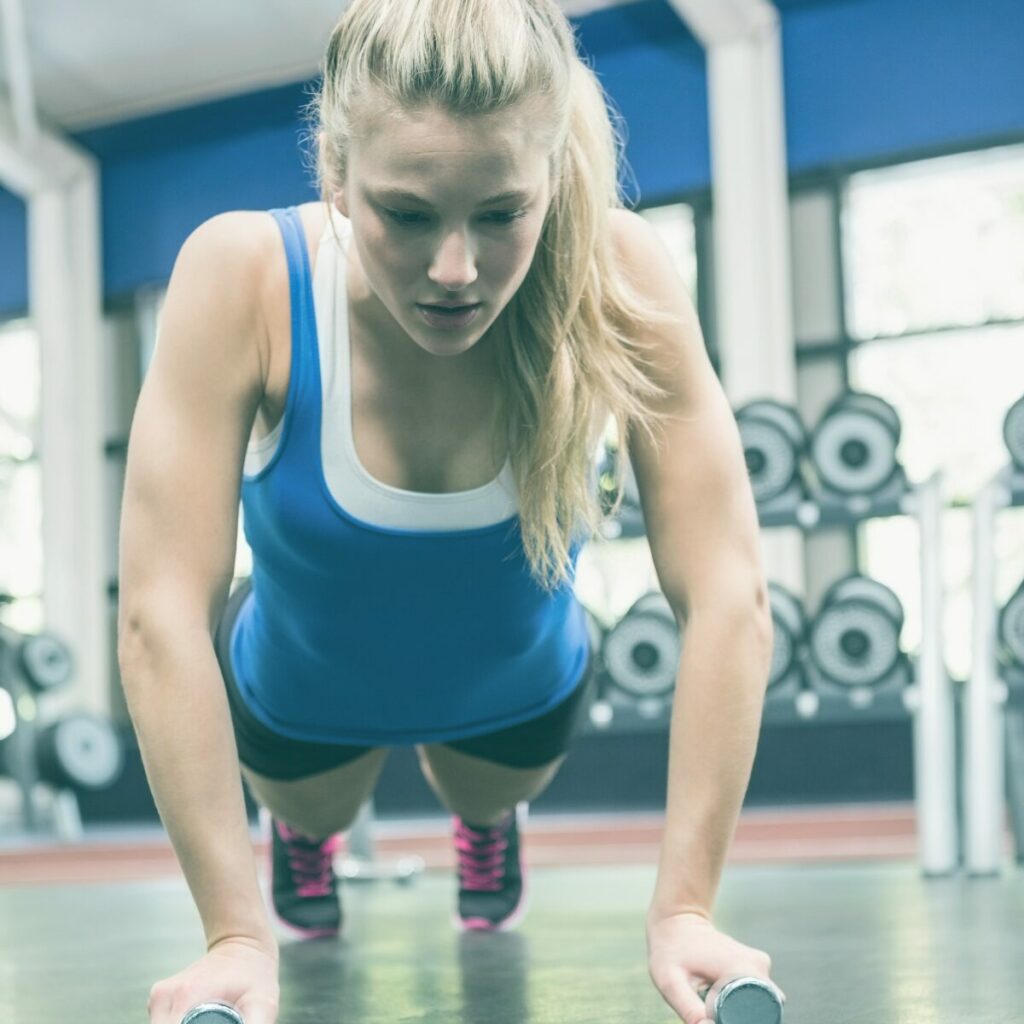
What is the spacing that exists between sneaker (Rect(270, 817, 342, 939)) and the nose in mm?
1063

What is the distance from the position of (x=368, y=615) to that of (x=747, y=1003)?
0.59m

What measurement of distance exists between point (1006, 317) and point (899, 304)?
395 mm

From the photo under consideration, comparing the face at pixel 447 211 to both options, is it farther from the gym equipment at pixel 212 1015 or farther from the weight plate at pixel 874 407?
the weight plate at pixel 874 407

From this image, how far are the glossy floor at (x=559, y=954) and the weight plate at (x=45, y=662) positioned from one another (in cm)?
266

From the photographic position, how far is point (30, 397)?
7.25m

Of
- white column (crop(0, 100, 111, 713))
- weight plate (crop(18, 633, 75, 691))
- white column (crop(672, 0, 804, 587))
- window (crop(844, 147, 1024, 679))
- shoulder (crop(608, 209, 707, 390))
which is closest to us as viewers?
shoulder (crop(608, 209, 707, 390))

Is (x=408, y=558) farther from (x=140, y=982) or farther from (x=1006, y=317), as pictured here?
(x=1006, y=317)

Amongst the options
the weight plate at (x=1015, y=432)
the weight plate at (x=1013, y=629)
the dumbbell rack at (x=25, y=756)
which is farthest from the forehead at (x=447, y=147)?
the dumbbell rack at (x=25, y=756)

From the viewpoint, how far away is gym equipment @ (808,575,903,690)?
3568 mm

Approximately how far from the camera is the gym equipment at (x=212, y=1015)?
35.3 inches

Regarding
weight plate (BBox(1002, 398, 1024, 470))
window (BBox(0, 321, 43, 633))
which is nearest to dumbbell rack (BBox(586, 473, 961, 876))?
weight plate (BBox(1002, 398, 1024, 470))

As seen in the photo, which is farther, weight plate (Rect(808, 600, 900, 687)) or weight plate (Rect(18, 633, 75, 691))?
weight plate (Rect(18, 633, 75, 691))

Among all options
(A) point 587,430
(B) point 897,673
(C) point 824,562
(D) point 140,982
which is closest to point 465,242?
(A) point 587,430

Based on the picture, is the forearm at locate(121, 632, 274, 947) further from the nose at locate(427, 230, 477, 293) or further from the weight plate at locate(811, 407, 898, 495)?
the weight plate at locate(811, 407, 898, 495)
